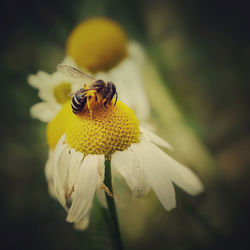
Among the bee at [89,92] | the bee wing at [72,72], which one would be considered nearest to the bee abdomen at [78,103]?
the bee at [89,92]

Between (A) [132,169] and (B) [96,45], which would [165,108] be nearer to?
(B) [96,45]

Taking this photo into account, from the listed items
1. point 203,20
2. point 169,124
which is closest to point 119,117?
point 169,124

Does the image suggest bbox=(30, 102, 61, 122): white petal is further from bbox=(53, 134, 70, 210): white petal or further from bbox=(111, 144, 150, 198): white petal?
bbox=(111, 144, 150, 198): white petal

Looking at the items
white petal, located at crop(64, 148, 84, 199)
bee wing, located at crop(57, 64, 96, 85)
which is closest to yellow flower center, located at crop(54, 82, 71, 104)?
bee wing, located at crop(57, 64, 96, 85)

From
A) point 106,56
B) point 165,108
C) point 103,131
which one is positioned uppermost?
point 106,56

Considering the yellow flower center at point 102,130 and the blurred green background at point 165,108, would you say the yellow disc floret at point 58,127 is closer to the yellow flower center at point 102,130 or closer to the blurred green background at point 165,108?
the yellow flower center at point 102,130

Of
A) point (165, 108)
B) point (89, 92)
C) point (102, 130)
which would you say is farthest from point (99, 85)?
point (165, 108)

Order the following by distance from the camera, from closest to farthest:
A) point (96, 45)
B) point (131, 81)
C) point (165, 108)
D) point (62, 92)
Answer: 1. point (62, 92)
2. point (96, 45)
3. point (131, 81)
4. point (165, 108)

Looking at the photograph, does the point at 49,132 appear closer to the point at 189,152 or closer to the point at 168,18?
the point at 189,152
